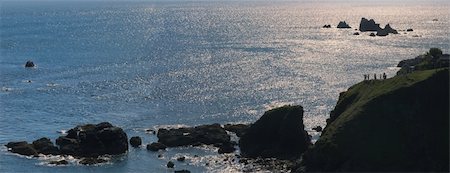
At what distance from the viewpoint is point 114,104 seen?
5074 inches

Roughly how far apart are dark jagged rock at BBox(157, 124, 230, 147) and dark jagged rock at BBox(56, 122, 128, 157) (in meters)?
6.78

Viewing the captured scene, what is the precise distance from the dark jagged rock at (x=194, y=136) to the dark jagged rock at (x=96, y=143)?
678 centimetres

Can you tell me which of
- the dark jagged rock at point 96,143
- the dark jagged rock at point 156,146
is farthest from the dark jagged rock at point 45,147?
the dark jagged rock at point 156,146

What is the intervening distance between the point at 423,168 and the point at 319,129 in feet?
104

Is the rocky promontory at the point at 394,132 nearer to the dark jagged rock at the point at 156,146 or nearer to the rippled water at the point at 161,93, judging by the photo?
the rippled water at the point at 161,93

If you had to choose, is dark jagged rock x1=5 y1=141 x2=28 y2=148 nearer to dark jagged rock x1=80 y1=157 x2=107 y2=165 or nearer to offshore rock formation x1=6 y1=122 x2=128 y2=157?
offshore rock formation x1=6 y1=122 x2=128 y2=157

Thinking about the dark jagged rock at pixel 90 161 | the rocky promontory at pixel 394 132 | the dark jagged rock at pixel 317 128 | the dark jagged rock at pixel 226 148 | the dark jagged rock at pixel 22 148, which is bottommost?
the dark jagged rock at pixel 90 161

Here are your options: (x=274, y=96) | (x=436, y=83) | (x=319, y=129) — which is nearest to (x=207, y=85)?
(x=274, y=96)

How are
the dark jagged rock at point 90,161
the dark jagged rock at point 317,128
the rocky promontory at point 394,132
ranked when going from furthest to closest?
the dark jagged rock at point 317,128, the dark jagged rock at point 90,161, the rocky promontory at point 394,132

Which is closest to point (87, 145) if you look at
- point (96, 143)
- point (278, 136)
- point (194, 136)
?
point (96, 143)

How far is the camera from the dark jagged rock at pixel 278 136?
92438mm

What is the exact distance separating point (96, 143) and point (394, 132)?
44183mm

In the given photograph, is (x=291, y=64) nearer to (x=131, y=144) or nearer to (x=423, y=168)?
(x=131, y=144)

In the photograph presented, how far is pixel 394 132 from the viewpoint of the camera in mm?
77812
